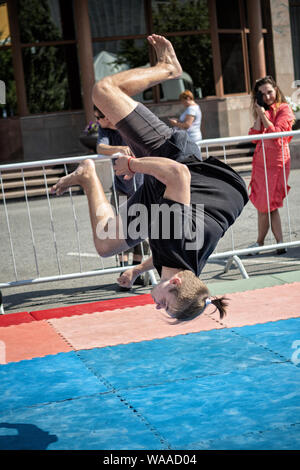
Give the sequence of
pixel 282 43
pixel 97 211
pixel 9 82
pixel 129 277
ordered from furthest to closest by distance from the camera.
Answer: pixel 282 43 < pixel 9 82 < pixel 129 277 < pixel 97 211

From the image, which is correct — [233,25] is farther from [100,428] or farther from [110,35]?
[100,428]

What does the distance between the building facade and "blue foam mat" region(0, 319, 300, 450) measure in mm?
13978

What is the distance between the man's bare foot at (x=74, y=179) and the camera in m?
4.50

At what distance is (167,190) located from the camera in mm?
3787

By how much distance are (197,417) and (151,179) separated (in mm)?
1477

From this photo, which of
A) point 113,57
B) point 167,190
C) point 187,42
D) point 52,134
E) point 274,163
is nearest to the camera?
point 167,190

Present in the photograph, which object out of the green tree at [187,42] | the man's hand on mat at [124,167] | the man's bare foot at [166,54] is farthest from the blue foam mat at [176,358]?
the green tree at [187,42]

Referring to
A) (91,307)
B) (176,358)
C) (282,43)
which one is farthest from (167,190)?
(282,43)

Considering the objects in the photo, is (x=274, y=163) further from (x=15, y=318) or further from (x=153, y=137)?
(x=153, y=137)

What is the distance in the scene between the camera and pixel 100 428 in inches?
153

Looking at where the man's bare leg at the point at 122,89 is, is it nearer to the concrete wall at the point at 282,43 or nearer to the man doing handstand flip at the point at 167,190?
the man doing handstand flip at the point at 167,190

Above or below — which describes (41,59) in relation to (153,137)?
above

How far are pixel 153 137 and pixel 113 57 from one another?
1648 centimetres

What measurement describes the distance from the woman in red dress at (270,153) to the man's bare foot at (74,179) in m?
3.61
